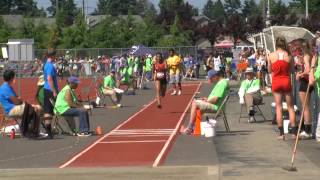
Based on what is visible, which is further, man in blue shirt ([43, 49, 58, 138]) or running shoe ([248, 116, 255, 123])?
running shoe ([248, 116, 255, 123])

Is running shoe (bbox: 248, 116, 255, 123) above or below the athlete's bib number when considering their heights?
below

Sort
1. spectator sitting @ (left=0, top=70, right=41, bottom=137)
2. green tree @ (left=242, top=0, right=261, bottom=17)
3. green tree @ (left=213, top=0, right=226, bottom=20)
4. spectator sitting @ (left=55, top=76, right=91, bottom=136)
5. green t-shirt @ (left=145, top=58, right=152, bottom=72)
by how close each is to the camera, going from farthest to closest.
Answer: green tree @ (left=213, top=0, right=226, bottom=20)
green tree @ (left=242, top=0, right=261, bottom=17)
green t-shirt @ (left=145, top=58, right=152, bottom=72)
spectator sitting @ (left=55, top=76, right=91, bottom=136)
spectator sitting @ (left=0, top=70, right=41, bottom=137)

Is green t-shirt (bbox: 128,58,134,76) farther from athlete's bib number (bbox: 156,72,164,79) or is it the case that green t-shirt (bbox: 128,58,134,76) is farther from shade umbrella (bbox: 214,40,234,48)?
shade umbrella (bbox: 214,40,234,48)

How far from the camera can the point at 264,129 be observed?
16.9 metres

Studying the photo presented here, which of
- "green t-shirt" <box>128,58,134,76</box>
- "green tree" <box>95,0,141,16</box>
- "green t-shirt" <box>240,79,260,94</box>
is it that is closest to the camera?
"green t-shirt" <box>240,79,260,94</box>

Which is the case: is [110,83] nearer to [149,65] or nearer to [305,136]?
Answer: [305,136]

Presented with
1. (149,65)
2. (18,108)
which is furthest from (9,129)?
(149,65)

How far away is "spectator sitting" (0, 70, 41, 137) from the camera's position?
16375 mm

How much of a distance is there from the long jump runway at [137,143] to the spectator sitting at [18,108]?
4.82 ft

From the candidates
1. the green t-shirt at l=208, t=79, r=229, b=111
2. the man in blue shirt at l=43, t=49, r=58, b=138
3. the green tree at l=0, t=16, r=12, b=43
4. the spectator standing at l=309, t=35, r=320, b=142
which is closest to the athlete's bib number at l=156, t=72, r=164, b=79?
the man in blue shirt at l=43, t=49, r=58, b=138

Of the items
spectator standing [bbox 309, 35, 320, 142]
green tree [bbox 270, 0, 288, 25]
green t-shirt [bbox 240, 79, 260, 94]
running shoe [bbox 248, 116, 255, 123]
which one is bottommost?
running shoe [bbox 248, 116, 255, 123]

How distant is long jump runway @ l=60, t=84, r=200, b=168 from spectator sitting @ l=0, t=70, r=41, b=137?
1469 millimetres

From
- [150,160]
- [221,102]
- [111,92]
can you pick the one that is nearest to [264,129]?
[221,102]

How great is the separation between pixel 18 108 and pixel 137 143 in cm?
298
